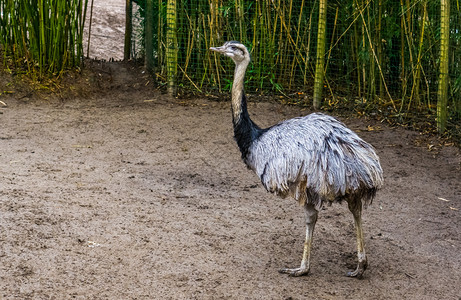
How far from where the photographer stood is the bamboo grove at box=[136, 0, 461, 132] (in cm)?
685

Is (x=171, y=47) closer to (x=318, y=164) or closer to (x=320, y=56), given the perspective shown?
(x=320, y=56)

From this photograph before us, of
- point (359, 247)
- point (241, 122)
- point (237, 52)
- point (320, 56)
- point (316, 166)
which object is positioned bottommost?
point (359, 247)

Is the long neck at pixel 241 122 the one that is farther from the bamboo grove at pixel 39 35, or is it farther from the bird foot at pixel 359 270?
the bamboo grove at pixel 39 35

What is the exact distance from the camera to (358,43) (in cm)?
729

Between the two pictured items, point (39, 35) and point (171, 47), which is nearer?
point (39, 35)

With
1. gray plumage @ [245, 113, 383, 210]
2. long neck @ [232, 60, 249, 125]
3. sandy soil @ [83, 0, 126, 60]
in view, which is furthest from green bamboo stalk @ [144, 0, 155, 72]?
gray plumage @ [245, 113, 383, 210]

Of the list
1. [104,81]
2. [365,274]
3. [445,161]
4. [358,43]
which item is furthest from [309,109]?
[365,274]

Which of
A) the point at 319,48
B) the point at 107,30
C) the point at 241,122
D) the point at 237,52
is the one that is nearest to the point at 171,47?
the point at 319,48

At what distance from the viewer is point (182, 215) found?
4.34 metres

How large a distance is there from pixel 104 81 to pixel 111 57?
1.10m

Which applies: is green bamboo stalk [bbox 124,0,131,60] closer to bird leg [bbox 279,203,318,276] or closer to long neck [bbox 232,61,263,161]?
long neck [bbox 232,61,263,161]

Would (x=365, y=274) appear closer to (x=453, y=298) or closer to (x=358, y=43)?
(x=453, y=298)

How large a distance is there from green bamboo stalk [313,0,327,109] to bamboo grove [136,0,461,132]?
1 centimetres

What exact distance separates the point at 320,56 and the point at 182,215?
3392mm
